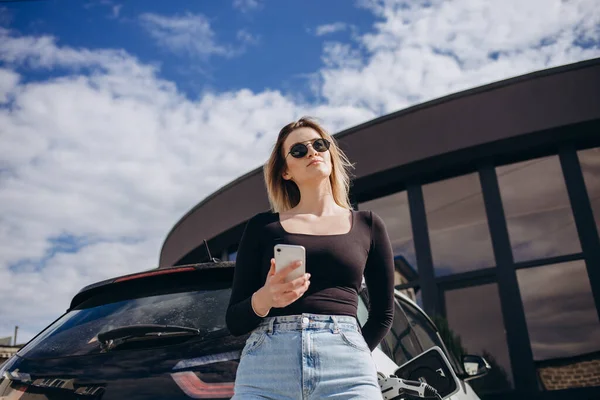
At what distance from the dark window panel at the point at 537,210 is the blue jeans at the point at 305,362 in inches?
303

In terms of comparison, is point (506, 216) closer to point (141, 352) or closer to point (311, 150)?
point (311, 150)

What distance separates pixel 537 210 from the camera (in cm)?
884

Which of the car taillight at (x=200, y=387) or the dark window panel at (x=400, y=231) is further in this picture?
the dark window panel at (x=400, y=231)

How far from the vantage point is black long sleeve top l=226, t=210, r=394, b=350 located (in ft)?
5.79

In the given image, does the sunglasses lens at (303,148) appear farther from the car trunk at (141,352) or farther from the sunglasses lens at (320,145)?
the car trunk at (141,352)

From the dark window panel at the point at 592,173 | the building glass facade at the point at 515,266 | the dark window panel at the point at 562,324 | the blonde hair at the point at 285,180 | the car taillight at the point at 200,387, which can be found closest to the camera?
the car taillight at the point at 200,387

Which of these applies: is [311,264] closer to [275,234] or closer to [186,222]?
[275,234]

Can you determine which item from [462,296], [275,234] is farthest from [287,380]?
[462,296]

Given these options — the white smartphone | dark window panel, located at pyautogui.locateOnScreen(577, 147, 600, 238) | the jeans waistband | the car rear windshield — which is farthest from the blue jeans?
dark window panel, located at pyautogui.locateOnScreen(577, 147, 600, 238)

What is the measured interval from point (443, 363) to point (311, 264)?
814 mm

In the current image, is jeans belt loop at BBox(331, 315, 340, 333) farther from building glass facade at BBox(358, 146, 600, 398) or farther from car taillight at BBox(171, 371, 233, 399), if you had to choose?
building glass facade at BBox(358, 146, 600, 398)

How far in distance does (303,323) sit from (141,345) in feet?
2.30

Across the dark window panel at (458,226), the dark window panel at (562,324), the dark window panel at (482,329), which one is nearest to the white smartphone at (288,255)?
the dark window panel at (482,329)

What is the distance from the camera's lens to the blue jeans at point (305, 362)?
5.32 ft
